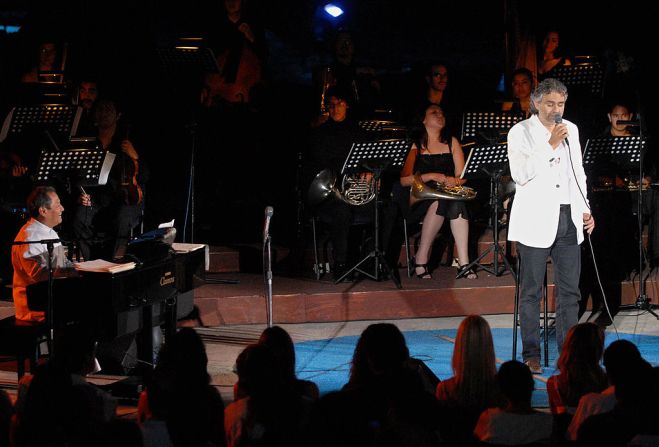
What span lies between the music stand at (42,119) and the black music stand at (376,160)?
2429 mm

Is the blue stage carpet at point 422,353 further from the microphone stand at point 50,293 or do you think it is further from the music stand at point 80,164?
the music stand at point 80,164

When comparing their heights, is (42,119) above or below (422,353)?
above

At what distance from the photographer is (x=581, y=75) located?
10195 mm

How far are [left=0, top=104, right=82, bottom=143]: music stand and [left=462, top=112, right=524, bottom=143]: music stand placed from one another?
11.6 ft

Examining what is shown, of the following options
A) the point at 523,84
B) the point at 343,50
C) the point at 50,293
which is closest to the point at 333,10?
the point at 343,50

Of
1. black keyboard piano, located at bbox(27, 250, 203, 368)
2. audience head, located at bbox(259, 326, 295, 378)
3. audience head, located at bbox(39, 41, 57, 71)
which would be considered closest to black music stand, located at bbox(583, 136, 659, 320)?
black keyboard piano, located at bbox(27, 250, 203, 368)

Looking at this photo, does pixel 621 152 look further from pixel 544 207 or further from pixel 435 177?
pixel 544 207

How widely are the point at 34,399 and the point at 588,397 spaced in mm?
2271

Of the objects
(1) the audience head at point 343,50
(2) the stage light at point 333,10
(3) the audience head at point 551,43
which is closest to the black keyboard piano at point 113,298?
(1) the audience head at point 343,50

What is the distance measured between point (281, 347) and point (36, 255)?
8.18 ft

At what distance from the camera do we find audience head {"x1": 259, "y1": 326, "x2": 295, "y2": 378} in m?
4.32

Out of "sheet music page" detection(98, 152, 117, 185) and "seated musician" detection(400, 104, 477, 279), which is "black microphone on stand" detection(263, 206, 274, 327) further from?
"seated musician" detection(400, 104, 477, 279)

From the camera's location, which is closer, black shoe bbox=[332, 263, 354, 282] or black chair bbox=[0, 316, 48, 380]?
black chair bbox=[0, 316, 48, 380]

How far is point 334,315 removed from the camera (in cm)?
866
